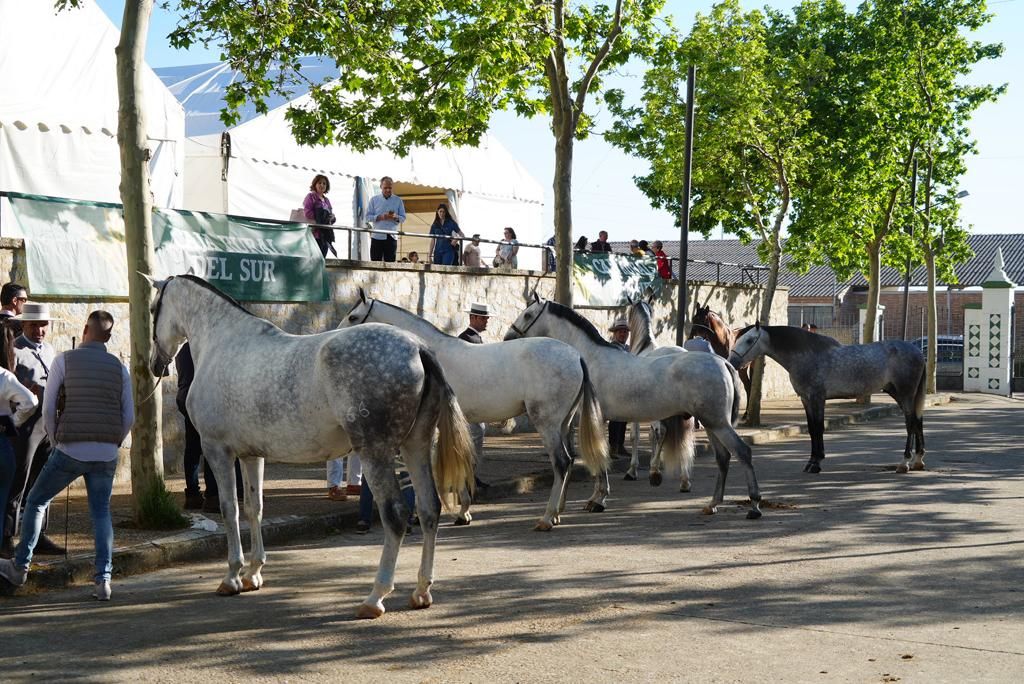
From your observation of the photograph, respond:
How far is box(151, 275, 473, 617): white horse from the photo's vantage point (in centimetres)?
729

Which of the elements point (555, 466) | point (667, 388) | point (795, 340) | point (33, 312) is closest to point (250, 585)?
point (33, 312)

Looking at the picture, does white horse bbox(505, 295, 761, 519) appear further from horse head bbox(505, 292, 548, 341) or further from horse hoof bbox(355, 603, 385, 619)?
horse hoof bbox(355, 603, 385, 619)

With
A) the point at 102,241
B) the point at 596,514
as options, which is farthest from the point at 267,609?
the point at 102,241

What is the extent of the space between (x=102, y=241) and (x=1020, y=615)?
33.2 ft

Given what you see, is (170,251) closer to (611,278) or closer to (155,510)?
(155,510)

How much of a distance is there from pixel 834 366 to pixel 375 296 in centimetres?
686

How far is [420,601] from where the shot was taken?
23.9 ft

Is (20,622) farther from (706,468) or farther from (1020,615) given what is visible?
(706,468)

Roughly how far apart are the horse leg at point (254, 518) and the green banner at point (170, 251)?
5.01 meters

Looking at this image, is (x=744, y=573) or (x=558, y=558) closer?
(x=744, y=573)

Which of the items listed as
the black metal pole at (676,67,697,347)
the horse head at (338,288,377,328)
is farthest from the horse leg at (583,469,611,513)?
the black metal pole at (676,67,697,347)

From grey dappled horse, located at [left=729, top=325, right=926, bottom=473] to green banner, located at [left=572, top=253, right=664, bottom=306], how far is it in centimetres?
533

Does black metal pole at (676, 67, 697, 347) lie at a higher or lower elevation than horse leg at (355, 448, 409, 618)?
higher

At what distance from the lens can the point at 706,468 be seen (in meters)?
15.8
